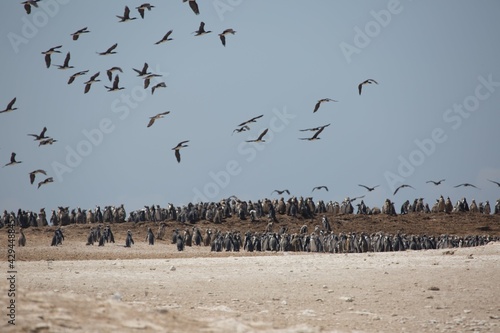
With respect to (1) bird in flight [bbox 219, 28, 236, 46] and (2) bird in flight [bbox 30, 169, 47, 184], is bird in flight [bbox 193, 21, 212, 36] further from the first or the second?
(2) bird in flight [bbox 30, 169, 47, 184]

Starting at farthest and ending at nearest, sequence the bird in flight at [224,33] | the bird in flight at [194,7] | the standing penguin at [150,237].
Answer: the standing penguin at [150,237], the bird in flight at [224,33], the bird in flight at [194,7]

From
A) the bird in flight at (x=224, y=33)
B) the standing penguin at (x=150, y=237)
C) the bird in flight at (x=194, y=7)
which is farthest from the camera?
the standing penguin at (x=150, y=237)

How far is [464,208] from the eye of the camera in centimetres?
5644

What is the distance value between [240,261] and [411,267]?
254 inches

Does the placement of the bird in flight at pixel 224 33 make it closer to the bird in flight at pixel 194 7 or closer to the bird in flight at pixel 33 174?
the bird in flight at pixel 194 7

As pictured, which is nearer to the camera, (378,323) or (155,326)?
(155,326)

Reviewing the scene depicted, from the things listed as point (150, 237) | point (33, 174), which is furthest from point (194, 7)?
point (150, 237)

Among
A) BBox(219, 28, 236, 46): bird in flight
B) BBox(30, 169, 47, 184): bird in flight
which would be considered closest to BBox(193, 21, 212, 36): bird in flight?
BBox(219, 28, 236, 46): bird in flight

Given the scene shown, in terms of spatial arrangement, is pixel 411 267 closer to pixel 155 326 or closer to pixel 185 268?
pixel 185 268

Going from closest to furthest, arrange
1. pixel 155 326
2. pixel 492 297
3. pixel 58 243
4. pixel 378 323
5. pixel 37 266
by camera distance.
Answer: pixel 155 326 < pixel 378 323 < pixel 492 297 < pixel 37 266 < pixel 58 243

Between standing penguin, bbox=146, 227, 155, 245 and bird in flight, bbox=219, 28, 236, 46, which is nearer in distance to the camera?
bird in flight, bbox=219, 28, 236, 46

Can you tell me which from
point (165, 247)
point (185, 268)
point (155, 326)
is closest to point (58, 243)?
point (165, 247)

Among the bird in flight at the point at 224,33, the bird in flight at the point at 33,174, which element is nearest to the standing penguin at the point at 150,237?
the bird in flight at the point at 33,174

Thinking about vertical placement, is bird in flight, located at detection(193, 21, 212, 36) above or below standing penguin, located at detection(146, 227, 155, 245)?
above
